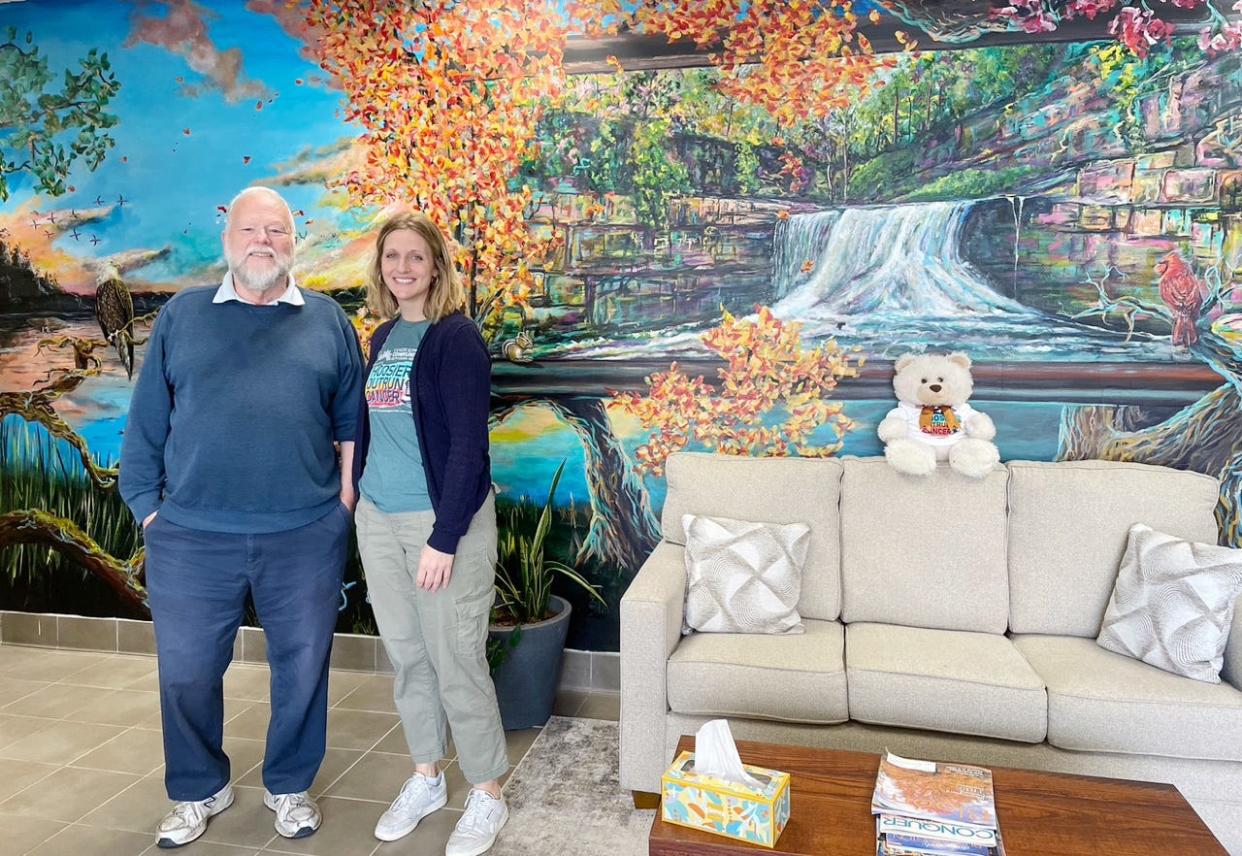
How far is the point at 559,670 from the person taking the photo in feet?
10.1

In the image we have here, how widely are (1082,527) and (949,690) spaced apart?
75cm

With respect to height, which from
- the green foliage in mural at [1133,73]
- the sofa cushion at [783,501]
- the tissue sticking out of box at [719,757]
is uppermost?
Result: the green foliage in mural at [1133,73]

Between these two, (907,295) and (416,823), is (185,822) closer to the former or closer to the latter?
Answer: (416,823)

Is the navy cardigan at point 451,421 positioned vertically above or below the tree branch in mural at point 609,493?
above

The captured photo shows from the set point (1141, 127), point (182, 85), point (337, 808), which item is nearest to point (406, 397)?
point (337, 808)

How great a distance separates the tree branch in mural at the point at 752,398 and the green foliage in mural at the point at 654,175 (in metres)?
0.45

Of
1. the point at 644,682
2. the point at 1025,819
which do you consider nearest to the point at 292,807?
the point at 644,682

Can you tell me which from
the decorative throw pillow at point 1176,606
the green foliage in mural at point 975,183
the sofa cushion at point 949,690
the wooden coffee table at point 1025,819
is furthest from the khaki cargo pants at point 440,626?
the green foliage in mural at point 975,183

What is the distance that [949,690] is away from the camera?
2.23m

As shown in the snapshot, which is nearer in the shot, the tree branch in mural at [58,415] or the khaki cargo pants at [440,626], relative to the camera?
the khaki cargo pants at [440,626]

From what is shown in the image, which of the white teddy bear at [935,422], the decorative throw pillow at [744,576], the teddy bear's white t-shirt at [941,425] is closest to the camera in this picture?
the decorative throw pillow at [744,576]

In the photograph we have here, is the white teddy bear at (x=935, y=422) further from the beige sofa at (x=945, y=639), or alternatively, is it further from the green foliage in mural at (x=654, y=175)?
the green foliage in mural at (x=654, y=175)

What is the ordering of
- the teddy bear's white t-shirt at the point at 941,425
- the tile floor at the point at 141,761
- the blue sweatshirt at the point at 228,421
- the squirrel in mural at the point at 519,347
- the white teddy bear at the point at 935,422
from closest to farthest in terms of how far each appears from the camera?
the blue sweatshirt at the point at 228,421 < the tile floor at the point at 141,761 < the white teddy bear at the point at 935,422 < the teddy bear's white t-shirt at the point at 941,425 < the squirrel in mural at the point at 519,347

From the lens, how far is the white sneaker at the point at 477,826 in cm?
221
